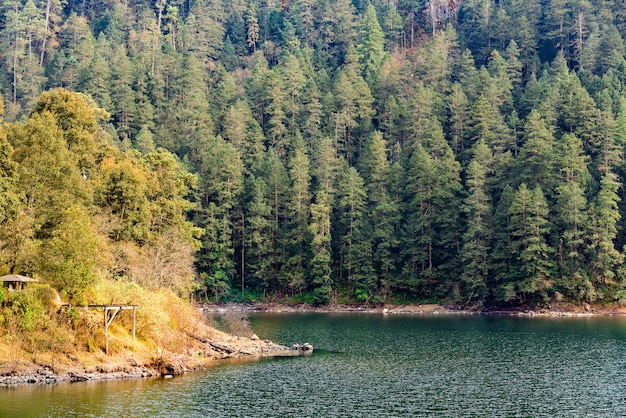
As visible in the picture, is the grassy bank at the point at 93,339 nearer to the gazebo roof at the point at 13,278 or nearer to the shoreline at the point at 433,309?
the gazebo roof at the point at 13,278

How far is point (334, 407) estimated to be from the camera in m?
44.5

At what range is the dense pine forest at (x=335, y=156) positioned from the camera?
70.4 m

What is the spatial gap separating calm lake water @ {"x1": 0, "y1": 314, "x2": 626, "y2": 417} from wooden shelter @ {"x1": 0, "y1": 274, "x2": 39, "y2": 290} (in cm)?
766

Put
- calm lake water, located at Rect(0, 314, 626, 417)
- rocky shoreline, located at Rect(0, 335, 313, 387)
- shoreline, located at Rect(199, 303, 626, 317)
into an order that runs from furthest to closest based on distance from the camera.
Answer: shoreline, located at Rect(199, 303, 626, 317)
rocky shoreline, located at Rect(0, 335, 313, 387)
calm lake water, located at Rect(0, 314, 626, 417)

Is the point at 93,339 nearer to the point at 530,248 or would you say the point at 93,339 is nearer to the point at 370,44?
the point at 530,248

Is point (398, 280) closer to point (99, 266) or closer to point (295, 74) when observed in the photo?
point (295, 74)

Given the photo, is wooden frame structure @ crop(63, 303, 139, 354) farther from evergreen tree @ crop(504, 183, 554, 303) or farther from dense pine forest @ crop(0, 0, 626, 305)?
evergreen tree @ crop(504, 183, 554, 303)

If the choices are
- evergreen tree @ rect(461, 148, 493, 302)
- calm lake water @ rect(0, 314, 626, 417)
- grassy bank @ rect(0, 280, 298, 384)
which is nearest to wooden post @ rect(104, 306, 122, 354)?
grassy bank @ rect(0, 280, 298, 384)

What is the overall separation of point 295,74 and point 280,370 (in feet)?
331

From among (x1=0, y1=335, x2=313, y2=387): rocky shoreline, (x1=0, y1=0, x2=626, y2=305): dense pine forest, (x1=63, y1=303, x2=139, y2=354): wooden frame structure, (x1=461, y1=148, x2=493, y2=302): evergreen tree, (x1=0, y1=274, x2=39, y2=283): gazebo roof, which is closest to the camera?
(x1=0, y1=335, x2=313, y2=387): rocky shoreline

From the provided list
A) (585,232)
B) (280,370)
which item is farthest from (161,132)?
(280,370)

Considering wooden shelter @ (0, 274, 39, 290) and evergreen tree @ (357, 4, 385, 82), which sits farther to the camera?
evergreen tree @ (357, 4, 385, 82)

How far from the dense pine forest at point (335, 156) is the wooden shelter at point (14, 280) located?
1.82 meters

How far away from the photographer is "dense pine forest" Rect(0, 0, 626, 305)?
70.4 m
